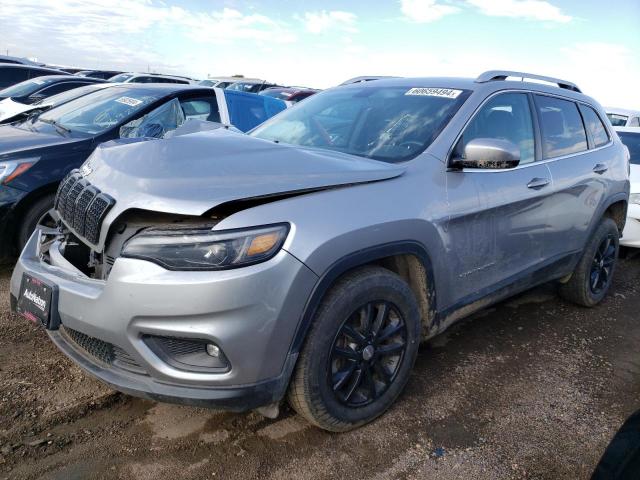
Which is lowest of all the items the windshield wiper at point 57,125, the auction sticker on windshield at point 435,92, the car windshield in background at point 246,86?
the car windshield in background at point 246,86

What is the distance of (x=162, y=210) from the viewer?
2.07 metres

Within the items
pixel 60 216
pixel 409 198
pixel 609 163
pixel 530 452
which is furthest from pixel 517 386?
pixel 60 216

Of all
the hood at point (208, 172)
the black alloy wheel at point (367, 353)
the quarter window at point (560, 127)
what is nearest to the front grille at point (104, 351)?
the hood at point (208, 172)

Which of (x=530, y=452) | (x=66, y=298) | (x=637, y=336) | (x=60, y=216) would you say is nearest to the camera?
(x=66, y=298)

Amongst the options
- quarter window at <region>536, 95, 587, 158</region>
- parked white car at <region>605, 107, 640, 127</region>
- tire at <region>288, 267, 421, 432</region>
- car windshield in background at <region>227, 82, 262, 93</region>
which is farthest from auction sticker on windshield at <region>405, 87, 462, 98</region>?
car windshield in background at <region>227, 82, 262, 93</region>

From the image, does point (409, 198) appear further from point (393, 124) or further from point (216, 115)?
point (216, 115)

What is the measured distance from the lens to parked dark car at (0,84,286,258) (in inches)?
157

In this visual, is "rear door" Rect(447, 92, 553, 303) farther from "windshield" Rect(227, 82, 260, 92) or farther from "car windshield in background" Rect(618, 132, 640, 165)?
"windshield" Rect(227, 82, 260, 92)

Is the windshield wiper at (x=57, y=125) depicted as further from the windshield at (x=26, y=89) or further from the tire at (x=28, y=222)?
the windshield at (x=26, y=89)

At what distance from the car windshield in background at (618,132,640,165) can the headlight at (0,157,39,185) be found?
23.2ft

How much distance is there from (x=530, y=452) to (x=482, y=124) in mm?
1799

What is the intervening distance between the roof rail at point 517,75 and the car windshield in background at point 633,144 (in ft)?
11.5

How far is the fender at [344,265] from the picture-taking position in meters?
2.13

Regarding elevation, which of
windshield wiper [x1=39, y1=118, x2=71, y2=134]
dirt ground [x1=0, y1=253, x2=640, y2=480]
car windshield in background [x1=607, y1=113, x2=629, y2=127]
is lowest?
dirt ground [x1=0, y1=253, x2=640, y2=480]
